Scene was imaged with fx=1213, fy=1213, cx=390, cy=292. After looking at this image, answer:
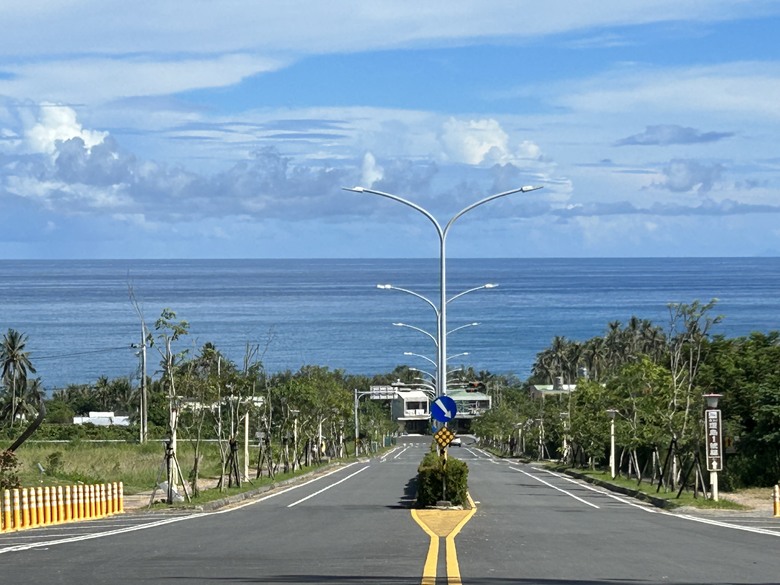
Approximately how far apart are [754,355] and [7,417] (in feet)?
229

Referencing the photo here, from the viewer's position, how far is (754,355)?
4994cm

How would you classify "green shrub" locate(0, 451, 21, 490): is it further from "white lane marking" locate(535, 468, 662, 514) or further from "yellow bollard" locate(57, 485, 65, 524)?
"white lane marking" locate(535, 468, 662, 514)

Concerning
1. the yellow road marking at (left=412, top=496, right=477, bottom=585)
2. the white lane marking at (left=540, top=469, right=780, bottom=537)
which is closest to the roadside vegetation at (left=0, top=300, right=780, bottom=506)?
the white lane marking at (left=540, top=469, right=780, bottom=537)

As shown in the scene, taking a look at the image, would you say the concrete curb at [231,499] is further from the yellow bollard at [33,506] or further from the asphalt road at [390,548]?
the yellow bollard at [33,506]

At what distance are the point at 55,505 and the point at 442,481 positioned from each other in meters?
8.71

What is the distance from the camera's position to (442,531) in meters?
21.3

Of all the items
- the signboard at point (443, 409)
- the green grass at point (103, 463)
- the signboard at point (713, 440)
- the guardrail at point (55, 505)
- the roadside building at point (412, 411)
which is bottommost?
the roadside building at point (412, 411)

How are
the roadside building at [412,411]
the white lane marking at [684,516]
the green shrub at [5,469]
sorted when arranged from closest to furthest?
1. the white lane marking at [684,516]
2. the green shrub at [5,469]
3. the roadside building at [412,411]

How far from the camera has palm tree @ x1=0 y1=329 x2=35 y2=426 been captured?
3888 inches

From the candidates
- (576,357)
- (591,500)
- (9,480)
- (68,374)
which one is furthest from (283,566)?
(68,374)

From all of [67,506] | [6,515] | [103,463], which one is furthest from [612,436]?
[6,515]

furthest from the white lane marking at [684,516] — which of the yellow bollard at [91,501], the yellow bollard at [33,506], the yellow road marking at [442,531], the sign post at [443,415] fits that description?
the yellow bollard at [33,506]

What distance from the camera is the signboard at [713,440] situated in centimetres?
3262

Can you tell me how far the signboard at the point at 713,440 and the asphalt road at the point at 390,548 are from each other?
3.33m
